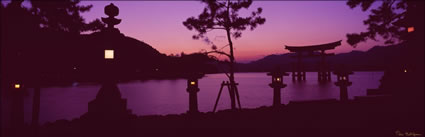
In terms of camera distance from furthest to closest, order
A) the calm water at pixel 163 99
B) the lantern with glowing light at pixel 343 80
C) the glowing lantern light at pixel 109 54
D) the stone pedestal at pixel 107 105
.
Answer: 1. the calm water at pixel 163 99
2. the lantern with glowing light at pixel 343 80
3. the glowing lantern light at pixel 109 54
4. the stone pedestal at pixel 107 105

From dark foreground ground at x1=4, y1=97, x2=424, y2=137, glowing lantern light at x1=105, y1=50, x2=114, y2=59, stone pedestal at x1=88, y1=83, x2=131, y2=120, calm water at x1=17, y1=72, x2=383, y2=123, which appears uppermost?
glowing lantern light at x1=105, y1=50, x2=114, y2=59

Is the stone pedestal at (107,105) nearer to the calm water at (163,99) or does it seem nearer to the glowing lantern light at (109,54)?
the glowing lantern light at (109,54)

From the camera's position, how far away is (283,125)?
23.6ft

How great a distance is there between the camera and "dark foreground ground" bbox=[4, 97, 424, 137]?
234 inches

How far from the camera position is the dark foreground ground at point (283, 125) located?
19.5 ft

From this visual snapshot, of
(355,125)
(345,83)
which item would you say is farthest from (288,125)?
(345,83)

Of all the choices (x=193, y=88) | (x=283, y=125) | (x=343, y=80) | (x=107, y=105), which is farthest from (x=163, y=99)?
(x=283, y=125)

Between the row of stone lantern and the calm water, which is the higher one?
the row of stone lantern

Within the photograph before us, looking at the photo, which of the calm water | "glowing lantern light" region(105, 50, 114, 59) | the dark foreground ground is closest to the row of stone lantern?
the dark foreground ground

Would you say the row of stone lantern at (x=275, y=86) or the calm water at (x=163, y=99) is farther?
the calm water at (x=163, y=99)

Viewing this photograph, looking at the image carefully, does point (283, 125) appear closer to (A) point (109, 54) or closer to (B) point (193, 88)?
(B) point (193, 88)

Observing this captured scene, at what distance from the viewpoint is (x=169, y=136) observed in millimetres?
6367

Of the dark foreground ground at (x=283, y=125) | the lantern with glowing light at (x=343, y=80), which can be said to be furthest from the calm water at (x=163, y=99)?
the dark foreground ground at (x=283, y=125)

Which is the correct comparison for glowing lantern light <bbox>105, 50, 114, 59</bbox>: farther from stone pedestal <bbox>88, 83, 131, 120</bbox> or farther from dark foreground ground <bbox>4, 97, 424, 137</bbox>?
dark foreground ground <bbox>4, 97, 424, 137</bbox>
